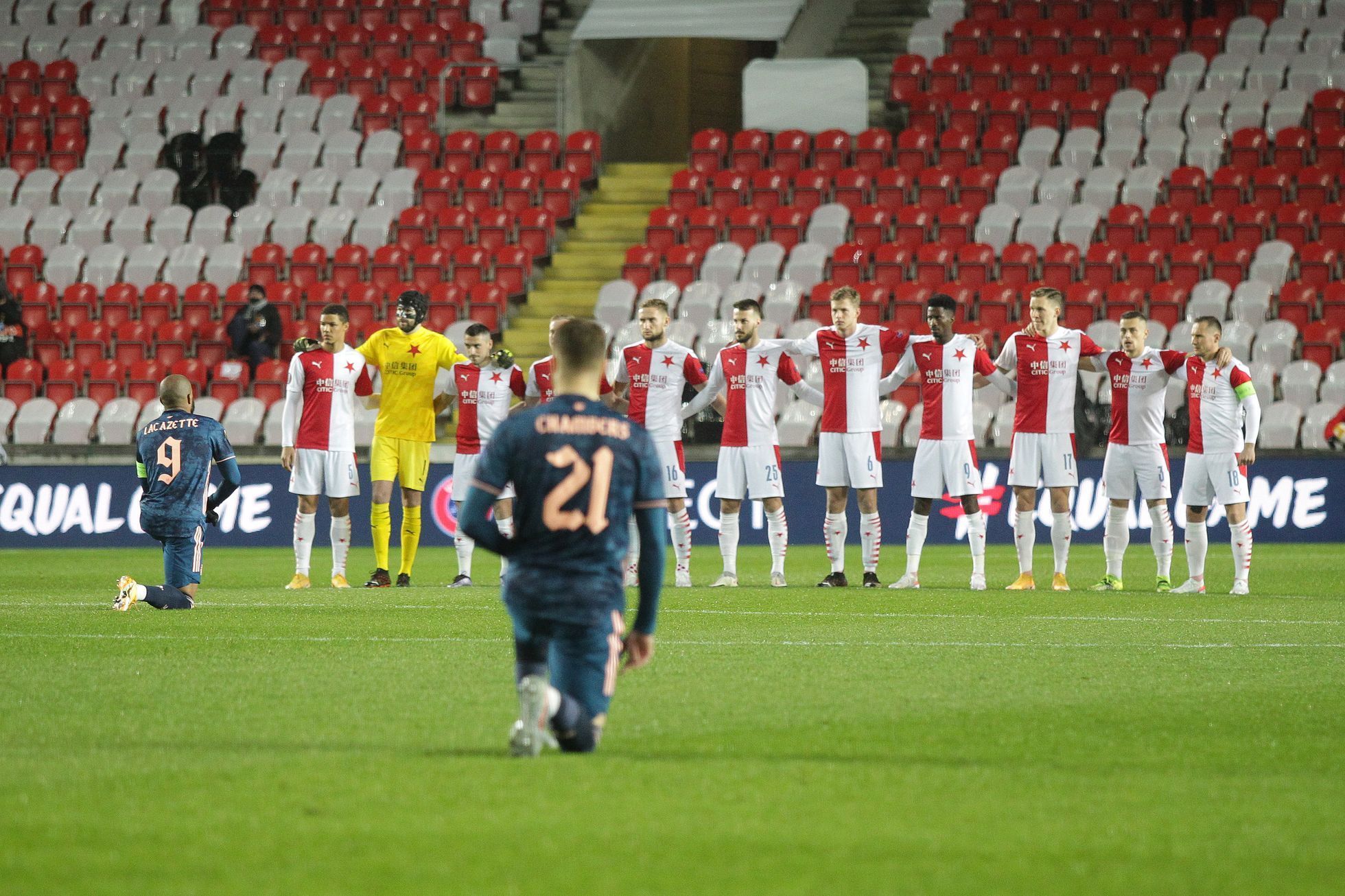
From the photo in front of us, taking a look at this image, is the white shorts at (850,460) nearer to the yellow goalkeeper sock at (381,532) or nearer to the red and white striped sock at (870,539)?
the red and white striped sock at (870,539)

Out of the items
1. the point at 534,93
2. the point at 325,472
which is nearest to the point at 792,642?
the point at 325,472

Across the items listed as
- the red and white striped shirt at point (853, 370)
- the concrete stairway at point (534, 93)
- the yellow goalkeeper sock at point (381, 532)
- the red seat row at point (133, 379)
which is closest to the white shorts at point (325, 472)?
the yellow goalkeeper sock at point (381, 532)

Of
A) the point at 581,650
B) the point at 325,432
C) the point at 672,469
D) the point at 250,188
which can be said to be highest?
the point at 250,188

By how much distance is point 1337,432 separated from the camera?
18766 mm

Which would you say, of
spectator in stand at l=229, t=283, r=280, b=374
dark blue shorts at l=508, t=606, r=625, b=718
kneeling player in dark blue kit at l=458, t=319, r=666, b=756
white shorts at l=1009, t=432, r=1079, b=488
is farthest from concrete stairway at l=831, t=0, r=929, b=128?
dark blue shorts at l=508, t=606, r=625, b=718

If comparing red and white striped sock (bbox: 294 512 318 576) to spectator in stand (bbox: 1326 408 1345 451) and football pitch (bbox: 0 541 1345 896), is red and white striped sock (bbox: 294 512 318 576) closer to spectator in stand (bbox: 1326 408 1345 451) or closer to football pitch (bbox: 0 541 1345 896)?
football pitch (bbox: 0 541 1345 896)

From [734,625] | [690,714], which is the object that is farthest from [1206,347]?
[690,714]

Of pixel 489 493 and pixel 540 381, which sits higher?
pixel 540 381

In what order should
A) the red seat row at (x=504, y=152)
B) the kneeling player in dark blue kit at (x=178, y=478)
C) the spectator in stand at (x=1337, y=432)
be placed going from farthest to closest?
the red seat row at (x=504, y=152) < the spectator in stand at (x=1337, y=432) < the kneeling player in dark blue kit at (x=178, y=478)

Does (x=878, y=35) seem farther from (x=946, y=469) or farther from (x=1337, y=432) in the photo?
(x=946, y=469)

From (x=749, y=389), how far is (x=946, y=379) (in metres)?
1.60

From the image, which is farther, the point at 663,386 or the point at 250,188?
the point at 250,188

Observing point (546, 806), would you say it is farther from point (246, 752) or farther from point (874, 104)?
point (874, 104)

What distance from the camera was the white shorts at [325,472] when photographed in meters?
14.2
